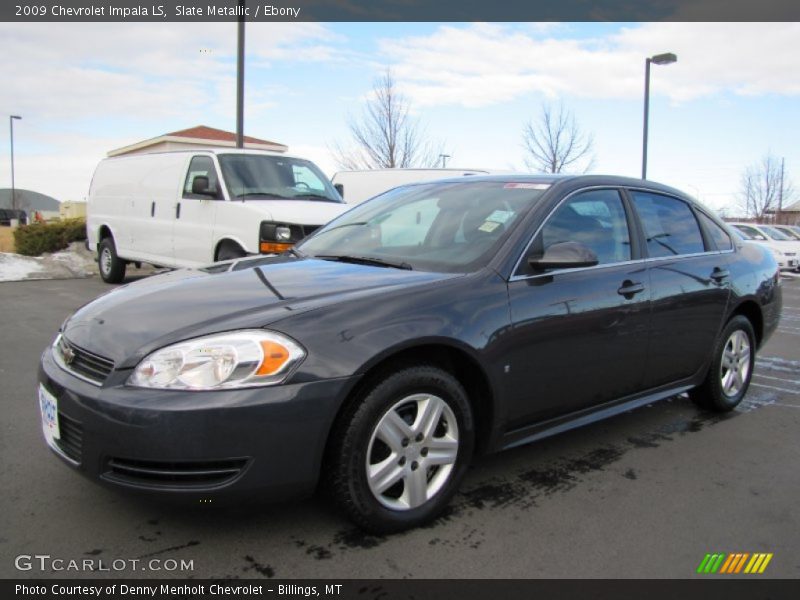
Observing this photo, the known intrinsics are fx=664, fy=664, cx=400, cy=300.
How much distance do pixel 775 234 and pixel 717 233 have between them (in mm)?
20116

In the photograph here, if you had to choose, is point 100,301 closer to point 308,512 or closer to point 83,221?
point 308,512

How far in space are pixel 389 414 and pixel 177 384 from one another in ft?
2.75

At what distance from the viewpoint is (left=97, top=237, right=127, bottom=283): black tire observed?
11.4 m

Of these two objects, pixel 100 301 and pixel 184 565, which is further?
pixel 100 301

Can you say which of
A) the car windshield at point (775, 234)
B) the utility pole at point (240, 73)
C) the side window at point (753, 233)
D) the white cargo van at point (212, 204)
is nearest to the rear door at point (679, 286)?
the white cargo van at point (212, 204)

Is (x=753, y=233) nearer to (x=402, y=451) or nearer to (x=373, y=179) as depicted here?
(x=373, y=179)

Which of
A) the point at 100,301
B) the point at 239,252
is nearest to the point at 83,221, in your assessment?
the point at 239,252

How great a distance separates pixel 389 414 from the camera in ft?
8.94

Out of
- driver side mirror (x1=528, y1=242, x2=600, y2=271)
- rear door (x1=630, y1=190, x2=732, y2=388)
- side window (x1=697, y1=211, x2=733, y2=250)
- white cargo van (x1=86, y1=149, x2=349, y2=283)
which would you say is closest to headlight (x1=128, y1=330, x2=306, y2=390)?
driver side mirror (x1=528, y1=242, x2=600, y2=271)

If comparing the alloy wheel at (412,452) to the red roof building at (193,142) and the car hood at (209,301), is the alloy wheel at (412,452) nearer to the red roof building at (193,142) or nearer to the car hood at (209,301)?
the car hood at (209,301)

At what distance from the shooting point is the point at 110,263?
11469 millimetres

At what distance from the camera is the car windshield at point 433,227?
338 cm

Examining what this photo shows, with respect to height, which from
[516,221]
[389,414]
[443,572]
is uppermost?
[516,221]

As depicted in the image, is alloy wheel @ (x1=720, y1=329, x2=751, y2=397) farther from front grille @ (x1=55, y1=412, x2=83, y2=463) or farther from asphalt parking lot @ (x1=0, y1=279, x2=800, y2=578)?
front grille @ (x1=55, y1=412, x2=83, y2=463)
